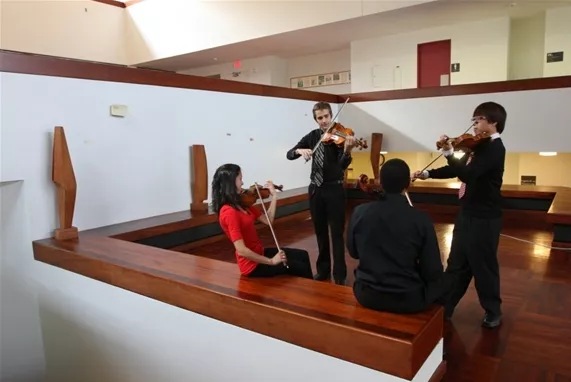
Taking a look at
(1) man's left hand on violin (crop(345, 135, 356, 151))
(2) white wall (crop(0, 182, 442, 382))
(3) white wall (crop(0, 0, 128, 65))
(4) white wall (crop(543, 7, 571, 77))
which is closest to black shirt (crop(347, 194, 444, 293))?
(2) white wall (crop(0, 182, 442, 382))

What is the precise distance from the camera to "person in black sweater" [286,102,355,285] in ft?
8.83

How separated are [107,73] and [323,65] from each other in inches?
261

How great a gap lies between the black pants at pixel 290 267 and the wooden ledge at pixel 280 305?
2.0 inches

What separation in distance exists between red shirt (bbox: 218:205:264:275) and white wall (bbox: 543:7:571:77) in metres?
6.53

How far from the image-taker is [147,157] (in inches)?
147

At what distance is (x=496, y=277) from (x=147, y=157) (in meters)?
2.80

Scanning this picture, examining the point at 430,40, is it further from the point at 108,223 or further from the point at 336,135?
the point at 108,223

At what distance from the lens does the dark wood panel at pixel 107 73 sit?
286 centimetres

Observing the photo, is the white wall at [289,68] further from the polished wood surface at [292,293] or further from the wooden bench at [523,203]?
the polished wood surface at [292,293]

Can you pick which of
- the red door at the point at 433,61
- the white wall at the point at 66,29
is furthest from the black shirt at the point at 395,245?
the white wall at the point at 66,29

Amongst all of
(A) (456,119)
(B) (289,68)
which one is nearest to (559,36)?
(A) (456,119)

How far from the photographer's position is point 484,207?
219cm

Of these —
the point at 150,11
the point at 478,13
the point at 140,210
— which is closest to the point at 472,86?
the point at 478,13

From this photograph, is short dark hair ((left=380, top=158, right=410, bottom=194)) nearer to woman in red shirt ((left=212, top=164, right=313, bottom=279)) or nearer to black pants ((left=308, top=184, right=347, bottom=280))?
woman in red shirt ((left=212, top=164, right=313, bottom=279))
